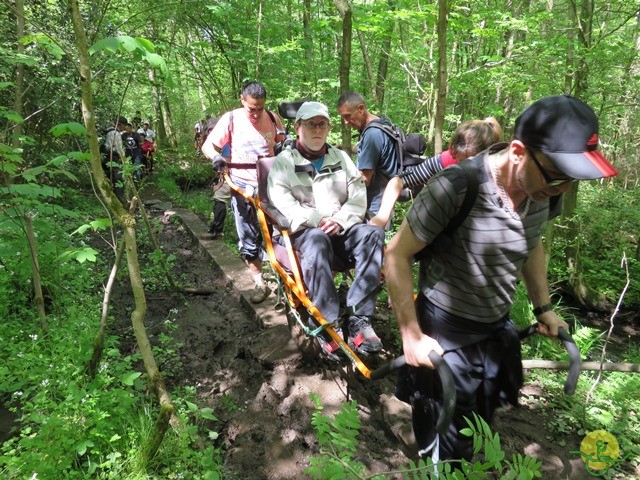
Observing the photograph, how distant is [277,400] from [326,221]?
1.45m

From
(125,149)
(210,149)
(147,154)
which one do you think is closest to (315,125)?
(210,149)

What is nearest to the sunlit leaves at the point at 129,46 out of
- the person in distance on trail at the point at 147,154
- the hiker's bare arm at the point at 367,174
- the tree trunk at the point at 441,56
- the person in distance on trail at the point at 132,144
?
the hiker's bare arm at the point at 367,174

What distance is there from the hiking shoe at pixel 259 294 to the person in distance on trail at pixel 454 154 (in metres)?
1.83

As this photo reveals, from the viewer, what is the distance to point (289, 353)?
3.29 metres

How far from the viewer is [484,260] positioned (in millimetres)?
1525

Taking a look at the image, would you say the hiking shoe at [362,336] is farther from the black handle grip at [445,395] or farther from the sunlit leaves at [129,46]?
the sunlit leaves at [129,46]

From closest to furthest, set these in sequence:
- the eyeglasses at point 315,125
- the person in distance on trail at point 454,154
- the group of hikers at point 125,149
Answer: the person in distance on trail at point 454,154 < the eyeglasses at point 315,125 < the group of hikers at point 125,149

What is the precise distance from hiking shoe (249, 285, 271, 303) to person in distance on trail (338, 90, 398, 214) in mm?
1631

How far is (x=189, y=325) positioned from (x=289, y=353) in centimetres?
136

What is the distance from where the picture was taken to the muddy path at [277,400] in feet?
8.16

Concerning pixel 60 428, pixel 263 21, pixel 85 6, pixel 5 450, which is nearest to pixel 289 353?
pixel 60 428

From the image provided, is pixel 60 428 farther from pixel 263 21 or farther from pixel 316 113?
pixel 263 21

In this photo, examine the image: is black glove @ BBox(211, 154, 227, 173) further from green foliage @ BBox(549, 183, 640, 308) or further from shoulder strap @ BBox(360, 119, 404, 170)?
green foliage @ BBox(549, 183, 640, 308)

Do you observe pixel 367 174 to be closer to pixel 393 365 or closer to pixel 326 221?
pixel 326 221
